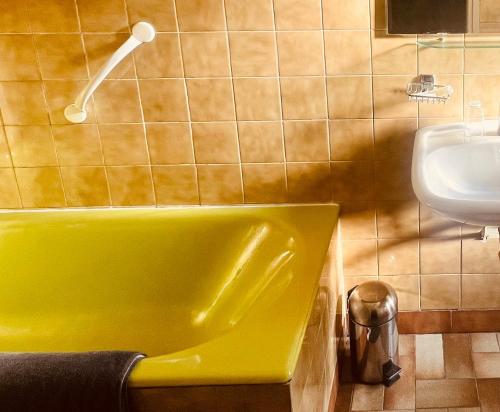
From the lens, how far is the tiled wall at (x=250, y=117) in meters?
2.05

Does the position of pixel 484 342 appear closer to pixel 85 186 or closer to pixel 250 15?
pixel 250 15

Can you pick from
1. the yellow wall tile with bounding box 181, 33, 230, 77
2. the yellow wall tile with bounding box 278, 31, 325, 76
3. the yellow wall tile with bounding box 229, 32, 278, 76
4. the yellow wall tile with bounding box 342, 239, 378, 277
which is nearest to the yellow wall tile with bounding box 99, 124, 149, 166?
the yellow wall tile with bounding box 181, 33, 230, 77

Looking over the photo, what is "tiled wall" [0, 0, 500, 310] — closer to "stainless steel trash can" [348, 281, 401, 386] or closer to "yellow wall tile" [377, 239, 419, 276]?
"yellow wall tile" [377, 239, 419, 276]

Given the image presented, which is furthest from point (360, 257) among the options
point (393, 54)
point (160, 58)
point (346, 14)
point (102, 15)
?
point (102, 15)

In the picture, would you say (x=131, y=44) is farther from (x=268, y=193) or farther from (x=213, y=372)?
(x=213, y=372)

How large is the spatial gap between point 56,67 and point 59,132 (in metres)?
0.21

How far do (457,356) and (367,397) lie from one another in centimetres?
34

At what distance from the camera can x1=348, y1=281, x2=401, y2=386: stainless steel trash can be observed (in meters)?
2.13

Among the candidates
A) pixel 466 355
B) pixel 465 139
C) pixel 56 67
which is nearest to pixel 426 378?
pixel 466 355

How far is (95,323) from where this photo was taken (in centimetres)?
223

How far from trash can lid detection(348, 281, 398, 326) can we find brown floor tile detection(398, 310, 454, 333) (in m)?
0.24

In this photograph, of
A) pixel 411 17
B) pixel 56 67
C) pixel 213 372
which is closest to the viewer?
pixel 213 372

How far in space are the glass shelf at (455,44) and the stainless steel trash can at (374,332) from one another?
721 millimetres

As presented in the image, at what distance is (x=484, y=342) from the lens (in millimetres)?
2314
